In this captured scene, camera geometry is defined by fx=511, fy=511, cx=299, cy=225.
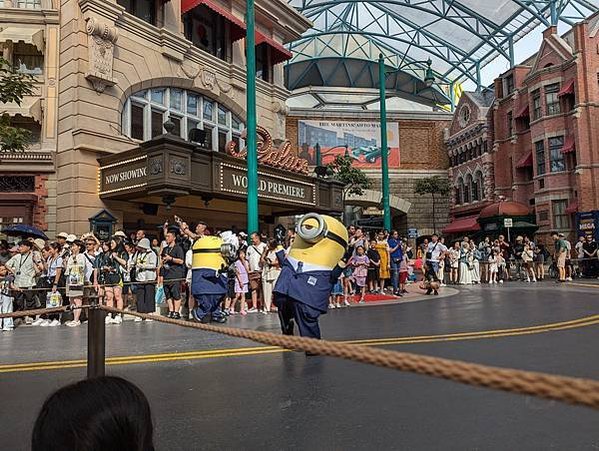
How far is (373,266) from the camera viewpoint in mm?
13961

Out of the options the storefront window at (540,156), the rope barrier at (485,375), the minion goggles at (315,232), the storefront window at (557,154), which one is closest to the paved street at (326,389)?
the minion goggles at (315,232)

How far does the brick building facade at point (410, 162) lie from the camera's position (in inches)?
1468

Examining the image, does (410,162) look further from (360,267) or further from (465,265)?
(360,267)

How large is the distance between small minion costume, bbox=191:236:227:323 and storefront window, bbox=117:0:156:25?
1192cm

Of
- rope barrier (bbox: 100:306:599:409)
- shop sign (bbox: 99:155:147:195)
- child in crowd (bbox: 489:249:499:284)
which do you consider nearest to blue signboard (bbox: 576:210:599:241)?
child in crowd (bbox: 489:249:499:284)

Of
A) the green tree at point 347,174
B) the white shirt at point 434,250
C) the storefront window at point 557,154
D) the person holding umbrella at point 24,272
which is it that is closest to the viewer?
the person holding umbrella at point 24,272

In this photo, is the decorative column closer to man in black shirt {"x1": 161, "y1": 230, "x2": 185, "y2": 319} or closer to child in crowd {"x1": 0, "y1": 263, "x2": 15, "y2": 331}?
child in crowd {"x1": 0, "y1": 263, "x2": 15, "y2": 331}

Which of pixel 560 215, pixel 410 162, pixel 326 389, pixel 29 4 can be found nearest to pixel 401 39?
pixel 410 162

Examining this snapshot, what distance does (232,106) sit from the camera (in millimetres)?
20984

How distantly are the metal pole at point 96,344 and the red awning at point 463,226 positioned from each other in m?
33.2

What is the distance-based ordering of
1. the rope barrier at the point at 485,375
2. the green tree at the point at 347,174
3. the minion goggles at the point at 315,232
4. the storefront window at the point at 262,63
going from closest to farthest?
1. the rope barrier at the point at 485,375
2. the minion goggles at the point at 315,232
3. the storefront window at the point at 262,63
4. the green tree at the point at 347,174

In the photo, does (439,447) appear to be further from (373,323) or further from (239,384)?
(373,323)

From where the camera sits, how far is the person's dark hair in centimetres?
125

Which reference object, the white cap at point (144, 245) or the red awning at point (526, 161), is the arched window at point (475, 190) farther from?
the white cap at point (144, 245)
